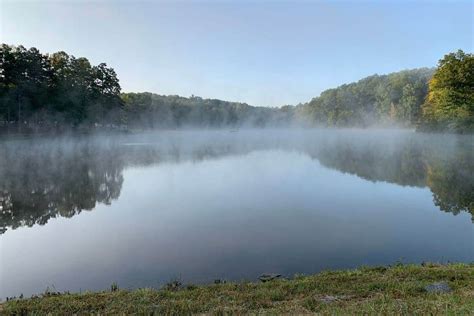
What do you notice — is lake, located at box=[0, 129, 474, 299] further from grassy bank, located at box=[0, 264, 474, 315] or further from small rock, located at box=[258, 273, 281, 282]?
grassy bank, located at box=[0, 264, 474, 315]

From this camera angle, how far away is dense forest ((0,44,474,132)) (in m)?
43.8

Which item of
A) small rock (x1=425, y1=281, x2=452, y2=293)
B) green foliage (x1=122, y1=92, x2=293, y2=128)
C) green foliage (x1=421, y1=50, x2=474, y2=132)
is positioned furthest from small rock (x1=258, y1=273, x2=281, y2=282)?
green foliage (x1=122, y1=92, x2=293, y2=128)

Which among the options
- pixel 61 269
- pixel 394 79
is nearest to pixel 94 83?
pixel 61 269

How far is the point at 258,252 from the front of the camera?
8680 millimetres

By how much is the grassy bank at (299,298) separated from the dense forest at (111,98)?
4319cm

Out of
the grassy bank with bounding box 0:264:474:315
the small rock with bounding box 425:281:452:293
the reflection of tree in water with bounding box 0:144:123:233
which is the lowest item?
the reflection of tree in water with bounding box 0:144:123:233

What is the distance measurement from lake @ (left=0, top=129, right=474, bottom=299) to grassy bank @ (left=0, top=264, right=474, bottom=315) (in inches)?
52.8

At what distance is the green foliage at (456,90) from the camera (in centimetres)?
4378

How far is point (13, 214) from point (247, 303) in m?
11.1

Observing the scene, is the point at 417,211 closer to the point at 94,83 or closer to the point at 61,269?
the point at 61,269

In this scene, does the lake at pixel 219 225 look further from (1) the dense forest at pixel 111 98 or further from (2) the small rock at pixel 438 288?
(1) the dense forest at pixel 111 98

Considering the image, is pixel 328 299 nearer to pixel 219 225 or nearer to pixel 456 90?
pixel 219 225

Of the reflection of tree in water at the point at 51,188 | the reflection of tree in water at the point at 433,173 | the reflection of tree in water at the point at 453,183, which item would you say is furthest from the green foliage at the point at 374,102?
the reflection of tree in water at the point at 51,188

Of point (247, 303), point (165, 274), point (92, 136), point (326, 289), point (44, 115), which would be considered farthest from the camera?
point (92, 136)
